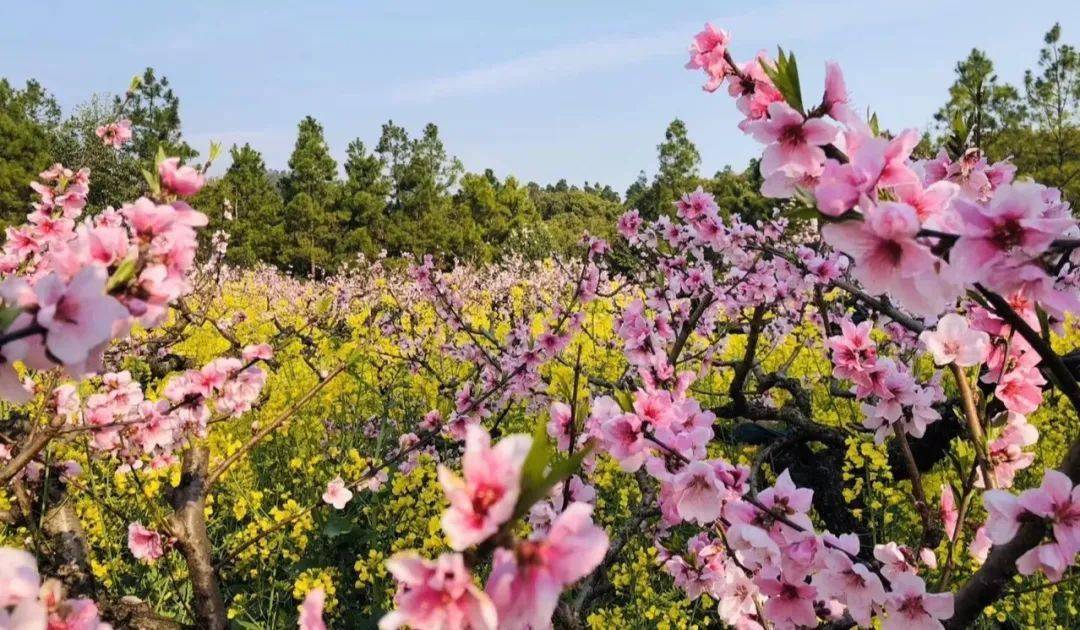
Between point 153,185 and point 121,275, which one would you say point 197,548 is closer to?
point 153,185

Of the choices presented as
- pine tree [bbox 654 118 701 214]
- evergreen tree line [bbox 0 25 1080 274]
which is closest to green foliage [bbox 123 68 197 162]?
evergreen tree line [bbox 0 25 1080 274]

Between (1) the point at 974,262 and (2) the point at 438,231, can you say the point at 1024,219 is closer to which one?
(1) the point at 974,262

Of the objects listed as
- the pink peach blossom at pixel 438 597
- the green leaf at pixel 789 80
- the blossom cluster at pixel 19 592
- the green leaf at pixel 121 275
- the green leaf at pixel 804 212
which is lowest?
the blossom cluster at pixel 19 592

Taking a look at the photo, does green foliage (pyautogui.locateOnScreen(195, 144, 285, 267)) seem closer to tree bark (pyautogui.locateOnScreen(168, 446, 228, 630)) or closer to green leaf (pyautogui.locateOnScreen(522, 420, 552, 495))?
tree bark (pyautogui.locateOnScreen(168, 446, 228, 630))

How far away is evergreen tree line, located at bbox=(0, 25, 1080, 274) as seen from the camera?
77.9 ft

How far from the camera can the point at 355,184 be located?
31.2 meters

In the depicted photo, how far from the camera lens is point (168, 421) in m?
2.45

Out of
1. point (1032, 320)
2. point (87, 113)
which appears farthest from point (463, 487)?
point (87, 113)

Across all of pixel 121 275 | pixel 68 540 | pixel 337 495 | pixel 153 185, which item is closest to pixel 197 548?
pixel 68 540

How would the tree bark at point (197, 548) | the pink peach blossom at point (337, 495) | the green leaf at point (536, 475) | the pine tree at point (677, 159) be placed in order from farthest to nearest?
the pine tree at point (677, 159)
the pink peach blossom at point (337, 495)
the tree bark at point (197, 548)
the green leaf at point (536, 475)

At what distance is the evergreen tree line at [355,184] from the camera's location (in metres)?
23.7

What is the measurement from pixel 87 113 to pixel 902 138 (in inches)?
1528

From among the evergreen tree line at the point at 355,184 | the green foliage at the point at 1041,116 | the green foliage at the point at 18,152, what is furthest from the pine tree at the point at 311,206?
the green foliage at the point at 1041,116

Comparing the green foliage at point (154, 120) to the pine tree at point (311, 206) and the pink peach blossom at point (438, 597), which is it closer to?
the pine tree at point (311, 206)
